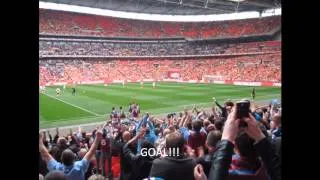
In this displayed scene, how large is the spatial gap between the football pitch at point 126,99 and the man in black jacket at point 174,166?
28.9 ft

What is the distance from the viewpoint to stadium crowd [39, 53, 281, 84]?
15.1 meters

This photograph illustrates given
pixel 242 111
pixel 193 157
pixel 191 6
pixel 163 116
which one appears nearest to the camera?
pixel 242 111

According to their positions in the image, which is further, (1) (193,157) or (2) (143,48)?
(2) (143,48)

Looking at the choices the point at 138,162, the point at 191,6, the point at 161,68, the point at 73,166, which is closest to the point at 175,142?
the point at 138,162

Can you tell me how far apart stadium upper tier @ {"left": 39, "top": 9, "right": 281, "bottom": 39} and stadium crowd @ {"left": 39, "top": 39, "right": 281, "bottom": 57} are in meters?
0.51

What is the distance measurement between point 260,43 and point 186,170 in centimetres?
1498

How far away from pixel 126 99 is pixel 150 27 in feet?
21.0

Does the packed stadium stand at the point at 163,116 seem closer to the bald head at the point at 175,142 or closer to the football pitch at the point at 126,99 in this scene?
the bald head at the point at 175,142

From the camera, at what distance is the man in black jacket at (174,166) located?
9.88ft

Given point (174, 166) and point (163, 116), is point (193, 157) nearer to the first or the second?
point (174, 166)

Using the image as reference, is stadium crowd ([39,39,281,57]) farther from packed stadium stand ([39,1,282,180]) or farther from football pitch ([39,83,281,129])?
football pitch ([39,83,281,129])

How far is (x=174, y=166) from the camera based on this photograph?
119 inches

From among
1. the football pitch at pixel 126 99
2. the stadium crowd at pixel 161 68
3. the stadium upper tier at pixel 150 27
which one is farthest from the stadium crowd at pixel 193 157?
the stadium crowd at pixel 161 68
